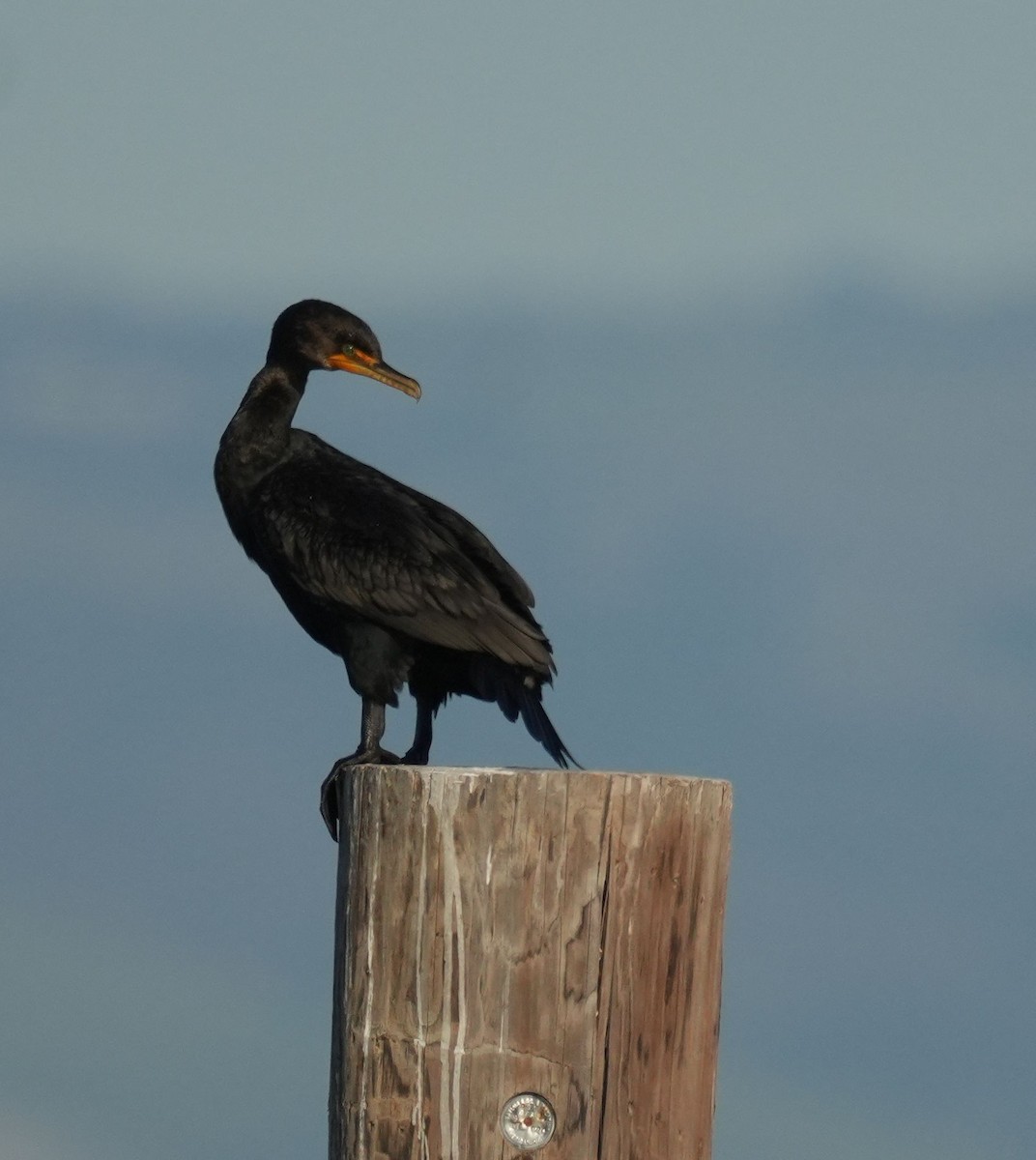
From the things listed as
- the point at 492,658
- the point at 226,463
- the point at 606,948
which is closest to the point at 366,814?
the point at 606,948

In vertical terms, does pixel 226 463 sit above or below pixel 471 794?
above

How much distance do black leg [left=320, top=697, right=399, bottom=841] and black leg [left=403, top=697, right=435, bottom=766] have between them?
33cm

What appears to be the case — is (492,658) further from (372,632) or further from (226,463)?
(226,463)

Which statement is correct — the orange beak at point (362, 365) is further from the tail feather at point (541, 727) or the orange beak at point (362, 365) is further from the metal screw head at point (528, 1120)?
the metal screw head at point (528, 1120)

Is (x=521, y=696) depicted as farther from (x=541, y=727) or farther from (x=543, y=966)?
(x=543, y=966)

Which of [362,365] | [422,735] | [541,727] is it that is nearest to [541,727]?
[541,727]

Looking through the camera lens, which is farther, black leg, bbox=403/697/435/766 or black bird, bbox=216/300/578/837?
black leg, bbox=403/697/435/766

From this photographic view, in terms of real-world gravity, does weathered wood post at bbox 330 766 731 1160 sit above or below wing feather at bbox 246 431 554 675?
below

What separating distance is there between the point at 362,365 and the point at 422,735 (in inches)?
62.3

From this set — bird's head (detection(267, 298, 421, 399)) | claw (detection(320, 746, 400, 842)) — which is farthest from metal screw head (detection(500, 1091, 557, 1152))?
bird's head (detection(267, 298, 421, 399))

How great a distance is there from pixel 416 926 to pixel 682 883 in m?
0.54

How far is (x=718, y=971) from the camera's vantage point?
4.06 m

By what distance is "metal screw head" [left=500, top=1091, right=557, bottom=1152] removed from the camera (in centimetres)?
388

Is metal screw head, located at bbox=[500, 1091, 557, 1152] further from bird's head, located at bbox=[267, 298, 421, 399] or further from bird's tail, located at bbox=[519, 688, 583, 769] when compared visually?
bird's head, located at bbox=[267, 298, 421, 399]
